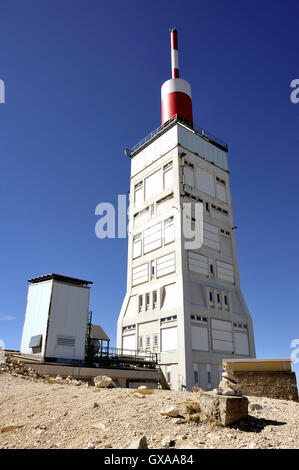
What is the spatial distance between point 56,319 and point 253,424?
68.4 ft

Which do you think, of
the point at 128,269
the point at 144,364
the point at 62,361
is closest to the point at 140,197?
the point at 128,269

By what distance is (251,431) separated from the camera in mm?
9766

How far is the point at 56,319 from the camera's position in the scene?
92.2ft

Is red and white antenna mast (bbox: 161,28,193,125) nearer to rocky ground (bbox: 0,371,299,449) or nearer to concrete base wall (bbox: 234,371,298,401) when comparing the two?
concrete base wall (bbox: 234,371,298,401)

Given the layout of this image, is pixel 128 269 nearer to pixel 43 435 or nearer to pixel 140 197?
pixel 140 197

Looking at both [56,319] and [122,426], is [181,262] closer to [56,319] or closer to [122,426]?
[56,319]

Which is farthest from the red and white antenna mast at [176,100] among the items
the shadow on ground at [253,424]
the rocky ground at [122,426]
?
the shadow on ground at [253,424]

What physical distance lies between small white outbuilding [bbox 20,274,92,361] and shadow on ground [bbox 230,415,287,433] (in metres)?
19.9

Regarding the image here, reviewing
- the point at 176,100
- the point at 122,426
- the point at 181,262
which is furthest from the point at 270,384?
the point at 176,100

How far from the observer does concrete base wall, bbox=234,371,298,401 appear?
1989 cm

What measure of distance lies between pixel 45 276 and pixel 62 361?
734 centimetres

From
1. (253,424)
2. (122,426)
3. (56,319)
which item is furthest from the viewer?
(56,319)

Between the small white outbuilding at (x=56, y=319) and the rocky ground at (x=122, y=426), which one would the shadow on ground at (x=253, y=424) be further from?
the small white outbuilding at (x=56, y=319)

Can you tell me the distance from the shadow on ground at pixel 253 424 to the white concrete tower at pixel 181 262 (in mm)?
23565
